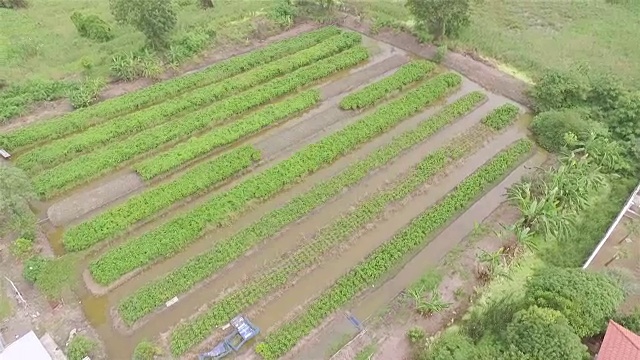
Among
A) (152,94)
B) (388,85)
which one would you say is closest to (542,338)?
(388,85)

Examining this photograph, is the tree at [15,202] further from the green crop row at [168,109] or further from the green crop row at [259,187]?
the green crop row at [259,187]

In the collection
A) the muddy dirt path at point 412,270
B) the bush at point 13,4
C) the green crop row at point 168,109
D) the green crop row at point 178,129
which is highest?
the bush at point 13,4

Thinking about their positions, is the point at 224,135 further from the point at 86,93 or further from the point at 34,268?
the point at 34,268

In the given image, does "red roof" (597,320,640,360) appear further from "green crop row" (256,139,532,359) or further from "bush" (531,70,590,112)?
"bush" (531,70,590,112)

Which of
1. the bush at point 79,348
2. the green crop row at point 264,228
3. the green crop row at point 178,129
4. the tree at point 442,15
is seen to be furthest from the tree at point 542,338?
the tree at point 442,15

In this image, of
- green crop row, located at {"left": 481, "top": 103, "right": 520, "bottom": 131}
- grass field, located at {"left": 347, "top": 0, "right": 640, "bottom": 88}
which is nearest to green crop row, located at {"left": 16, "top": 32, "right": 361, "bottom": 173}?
grass field, located at {"left": 347, "top": 0, "right": 640, "bottom": 88}

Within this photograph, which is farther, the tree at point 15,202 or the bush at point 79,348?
the tree at point 15,202

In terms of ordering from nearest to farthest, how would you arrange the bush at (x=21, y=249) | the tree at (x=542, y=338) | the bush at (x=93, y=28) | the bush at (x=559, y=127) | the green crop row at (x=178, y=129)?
A: 1. the tree at (x=542, y=338)
2. the bush at (x=21, y=249)
3. the green crop row at (x=178, y=129)
4. the bush at (x=559, y=127)
5. the bush at (x=93, y=28)
